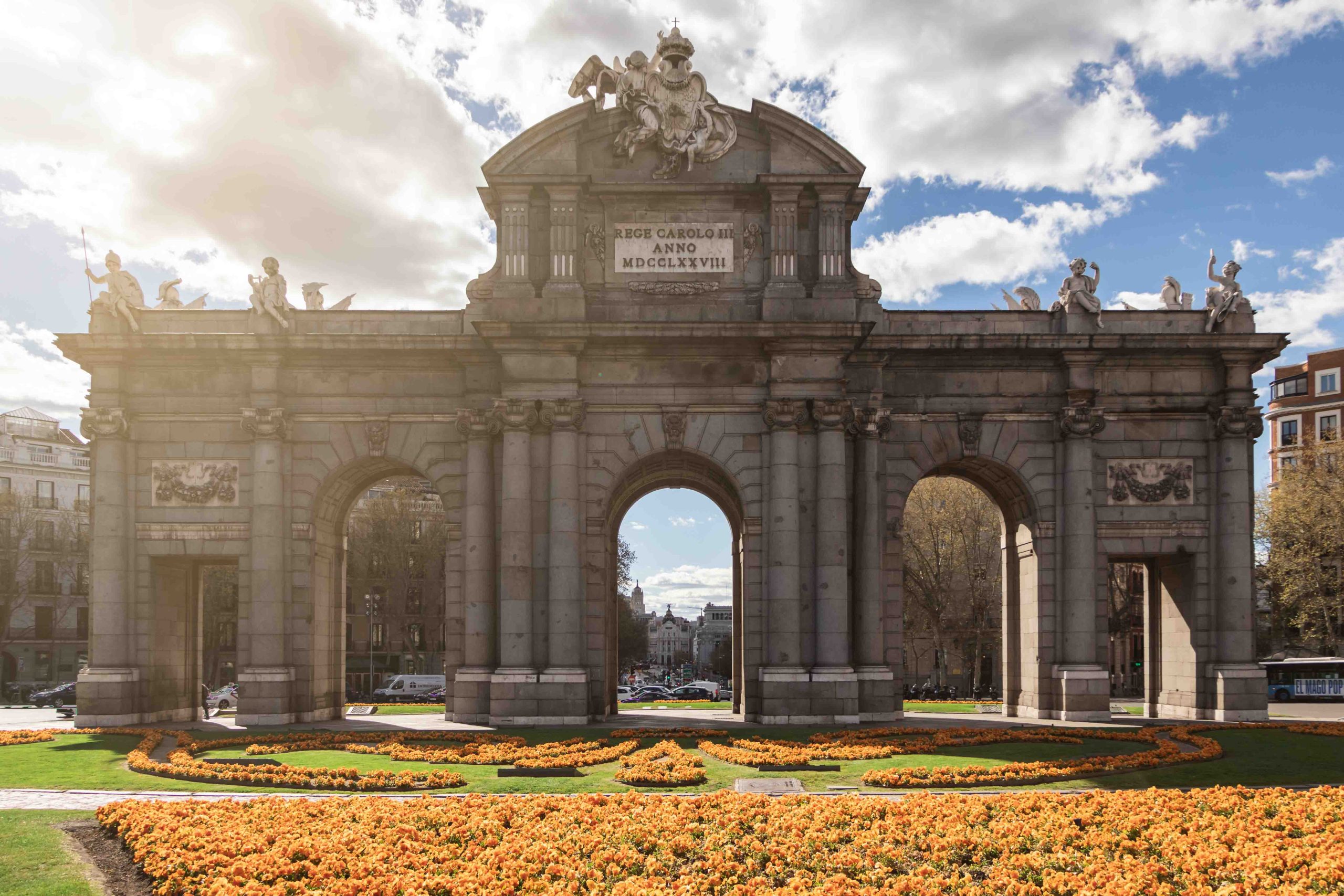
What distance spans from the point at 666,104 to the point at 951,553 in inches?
1587

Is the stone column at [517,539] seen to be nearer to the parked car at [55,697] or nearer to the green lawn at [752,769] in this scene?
the green lawn at [752,769]

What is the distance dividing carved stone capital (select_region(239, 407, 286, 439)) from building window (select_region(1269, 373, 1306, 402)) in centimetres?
8767

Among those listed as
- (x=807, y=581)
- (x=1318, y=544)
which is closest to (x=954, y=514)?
(x=1318, y=544)

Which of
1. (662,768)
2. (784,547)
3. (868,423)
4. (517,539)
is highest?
(868,423)

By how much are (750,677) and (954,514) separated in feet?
117

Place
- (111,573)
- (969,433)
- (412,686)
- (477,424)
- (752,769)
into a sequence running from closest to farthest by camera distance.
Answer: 1. (752,769)
2. (477,424)
3. (111,573)
4. (969,433)
5. (412,686)

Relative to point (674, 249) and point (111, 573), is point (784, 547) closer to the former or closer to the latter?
point (674, 249)

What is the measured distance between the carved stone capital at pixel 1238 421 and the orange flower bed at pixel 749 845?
1947 cm

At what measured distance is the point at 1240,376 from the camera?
36.1m

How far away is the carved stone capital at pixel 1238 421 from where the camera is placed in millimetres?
35812

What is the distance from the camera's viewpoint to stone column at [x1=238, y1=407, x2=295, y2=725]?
34000 mm

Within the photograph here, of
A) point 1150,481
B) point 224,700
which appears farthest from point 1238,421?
A: point 224,700

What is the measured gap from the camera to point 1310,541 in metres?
61.4

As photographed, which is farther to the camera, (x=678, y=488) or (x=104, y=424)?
(x=678, y=488)
